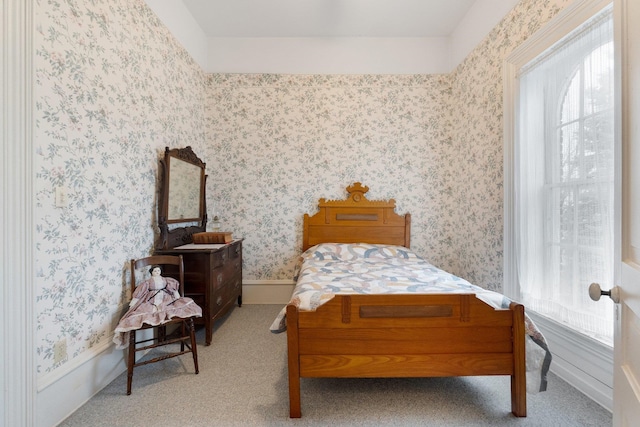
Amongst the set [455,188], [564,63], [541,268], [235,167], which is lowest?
[541,268]

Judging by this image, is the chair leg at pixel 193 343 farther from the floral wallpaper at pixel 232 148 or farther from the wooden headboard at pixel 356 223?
the wooden headboard at pixel 356 223

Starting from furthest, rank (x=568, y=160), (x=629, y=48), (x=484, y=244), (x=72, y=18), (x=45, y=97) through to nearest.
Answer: (x=484, y=244) → (x=568, y=160) → (x=72, y=18) → (x=45, y=97) → (x=629, y=48)

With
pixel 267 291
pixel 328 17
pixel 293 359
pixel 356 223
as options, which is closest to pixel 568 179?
pixel 356 223

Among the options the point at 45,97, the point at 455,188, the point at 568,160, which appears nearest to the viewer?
the point at 45,97

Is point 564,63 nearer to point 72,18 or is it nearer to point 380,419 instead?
point 380,419

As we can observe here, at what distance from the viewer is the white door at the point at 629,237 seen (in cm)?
70

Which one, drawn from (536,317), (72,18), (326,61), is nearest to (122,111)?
(72,18)

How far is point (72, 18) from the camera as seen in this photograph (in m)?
1.50

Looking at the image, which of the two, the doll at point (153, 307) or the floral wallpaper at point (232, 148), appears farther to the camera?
the doll at point (153, 307)

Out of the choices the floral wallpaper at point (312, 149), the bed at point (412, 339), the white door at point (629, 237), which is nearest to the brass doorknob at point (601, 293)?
the white door at point (629, 237)

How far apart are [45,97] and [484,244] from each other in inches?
129

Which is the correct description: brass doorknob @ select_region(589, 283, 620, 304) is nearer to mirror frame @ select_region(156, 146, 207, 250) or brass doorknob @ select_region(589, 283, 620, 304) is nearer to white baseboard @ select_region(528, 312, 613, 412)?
white baseboard @ select_region(528, 312, 613, 412)

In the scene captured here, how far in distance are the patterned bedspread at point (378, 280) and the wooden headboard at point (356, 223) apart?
0.75 feet

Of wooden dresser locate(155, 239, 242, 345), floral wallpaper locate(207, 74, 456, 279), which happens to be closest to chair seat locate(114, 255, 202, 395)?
wooden dresser locate(155, 239, 242, 345)
